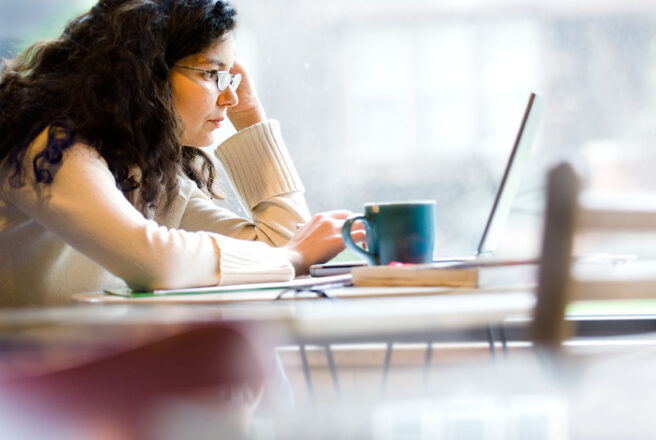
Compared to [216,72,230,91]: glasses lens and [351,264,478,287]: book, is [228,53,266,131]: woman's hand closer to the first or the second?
[216,72,230,91]: glasses lens

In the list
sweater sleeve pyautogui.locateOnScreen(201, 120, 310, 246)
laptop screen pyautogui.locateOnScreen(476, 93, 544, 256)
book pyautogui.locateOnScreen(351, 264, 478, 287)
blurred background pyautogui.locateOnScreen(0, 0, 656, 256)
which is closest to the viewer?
book pyautogui.locateOnScreen(351, 264, 478, 287)

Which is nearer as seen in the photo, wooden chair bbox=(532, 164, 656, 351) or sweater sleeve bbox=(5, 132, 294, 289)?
wooden chair bbox=(532, 164, 656, 351)

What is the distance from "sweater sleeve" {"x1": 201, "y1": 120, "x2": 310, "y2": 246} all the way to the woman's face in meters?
0.07

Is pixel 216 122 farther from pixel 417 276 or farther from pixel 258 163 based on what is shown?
pixel 417 276

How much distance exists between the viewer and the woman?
3.10ft

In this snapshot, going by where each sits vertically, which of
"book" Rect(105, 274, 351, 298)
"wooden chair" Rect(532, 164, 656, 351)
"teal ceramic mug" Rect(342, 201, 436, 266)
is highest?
"wooden chair" Rect(532, 164, 656, 351)

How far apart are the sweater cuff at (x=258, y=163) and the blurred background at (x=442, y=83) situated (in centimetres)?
34

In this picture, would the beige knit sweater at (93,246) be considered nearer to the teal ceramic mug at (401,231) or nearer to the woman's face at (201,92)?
the teal ceramic mug at (401,231)

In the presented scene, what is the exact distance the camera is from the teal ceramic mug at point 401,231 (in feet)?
3.23

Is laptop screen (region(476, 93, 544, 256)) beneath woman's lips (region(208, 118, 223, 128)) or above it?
beneath

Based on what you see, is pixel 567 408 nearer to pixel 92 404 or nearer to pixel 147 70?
pixel 92 404

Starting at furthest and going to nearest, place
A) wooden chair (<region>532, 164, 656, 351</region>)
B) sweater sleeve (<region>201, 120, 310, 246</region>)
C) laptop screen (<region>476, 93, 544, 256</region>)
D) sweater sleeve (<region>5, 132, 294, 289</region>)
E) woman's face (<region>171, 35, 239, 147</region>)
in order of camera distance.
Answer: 1. sweater sleeve (<region>201, 120, 310, 246</region>)
2. woman's face (<region>171, 35, 239, 147</region>)
3. laptop screen (<region>476, 93, 544, 256</region>)
4. sweater sleeve (<region>5, 132, 294, 289</region>)
5. wooden chair (<region>532, 164, 656, 351</region>)

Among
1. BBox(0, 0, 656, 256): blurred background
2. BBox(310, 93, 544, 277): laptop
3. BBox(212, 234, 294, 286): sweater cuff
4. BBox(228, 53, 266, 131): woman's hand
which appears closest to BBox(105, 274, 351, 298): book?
BBox(212, 234, 294, 286): sweater cuff

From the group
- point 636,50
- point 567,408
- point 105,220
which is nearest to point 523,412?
point 567,408
